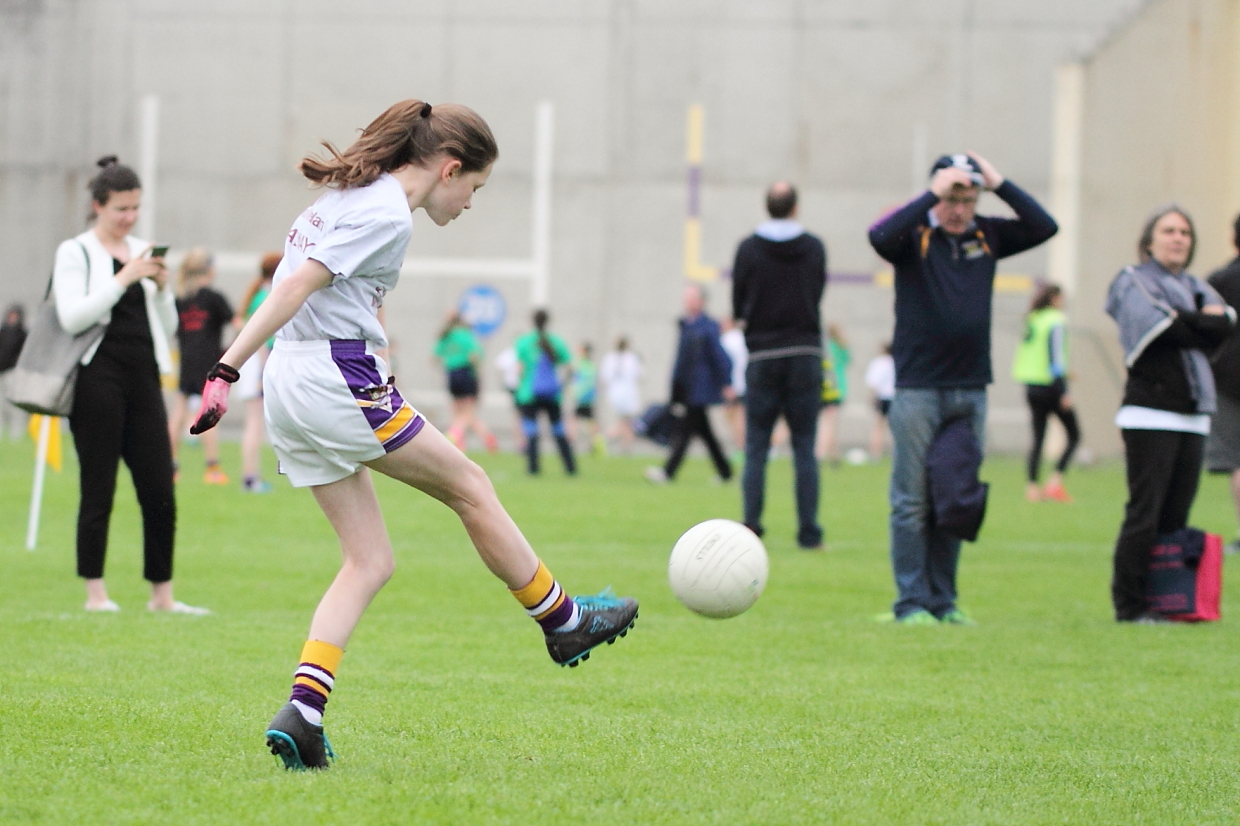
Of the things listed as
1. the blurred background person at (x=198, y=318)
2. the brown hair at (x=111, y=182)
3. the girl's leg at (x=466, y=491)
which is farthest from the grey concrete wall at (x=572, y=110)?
the girl's leg at (x=466, y=491)

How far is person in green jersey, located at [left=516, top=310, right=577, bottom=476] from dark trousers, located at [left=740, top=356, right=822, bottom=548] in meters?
7.33

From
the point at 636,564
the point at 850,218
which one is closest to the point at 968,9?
the point at 850,218

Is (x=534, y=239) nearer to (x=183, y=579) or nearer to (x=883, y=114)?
(x=883, y=114)

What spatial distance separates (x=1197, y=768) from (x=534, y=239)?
2303cm

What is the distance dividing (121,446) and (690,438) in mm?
10299

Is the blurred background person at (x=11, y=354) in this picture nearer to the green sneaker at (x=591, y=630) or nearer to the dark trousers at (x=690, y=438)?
the dark trousers at (x=690, y=438)

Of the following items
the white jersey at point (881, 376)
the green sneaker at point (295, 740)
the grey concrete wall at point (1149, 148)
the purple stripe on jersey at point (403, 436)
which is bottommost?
the green sneaker at point (295, 740)

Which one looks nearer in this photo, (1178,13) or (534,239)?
(1178,13)

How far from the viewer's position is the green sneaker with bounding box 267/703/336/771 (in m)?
3.87

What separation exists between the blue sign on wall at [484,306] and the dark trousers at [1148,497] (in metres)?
19.8

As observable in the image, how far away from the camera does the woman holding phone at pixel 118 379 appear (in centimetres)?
681

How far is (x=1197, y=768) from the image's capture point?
14.4 feet

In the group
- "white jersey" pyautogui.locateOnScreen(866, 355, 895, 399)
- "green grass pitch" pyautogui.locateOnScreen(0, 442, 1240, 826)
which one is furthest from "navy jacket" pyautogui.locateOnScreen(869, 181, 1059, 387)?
"white jersey" pyautogui.locateOnScreen(866, 355, 895, 399)

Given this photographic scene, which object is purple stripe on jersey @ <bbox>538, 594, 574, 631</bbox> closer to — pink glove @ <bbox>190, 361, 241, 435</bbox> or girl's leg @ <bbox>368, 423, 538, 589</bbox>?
girl's leg @ <bbox>368, 423, 538, 589</bbox>
